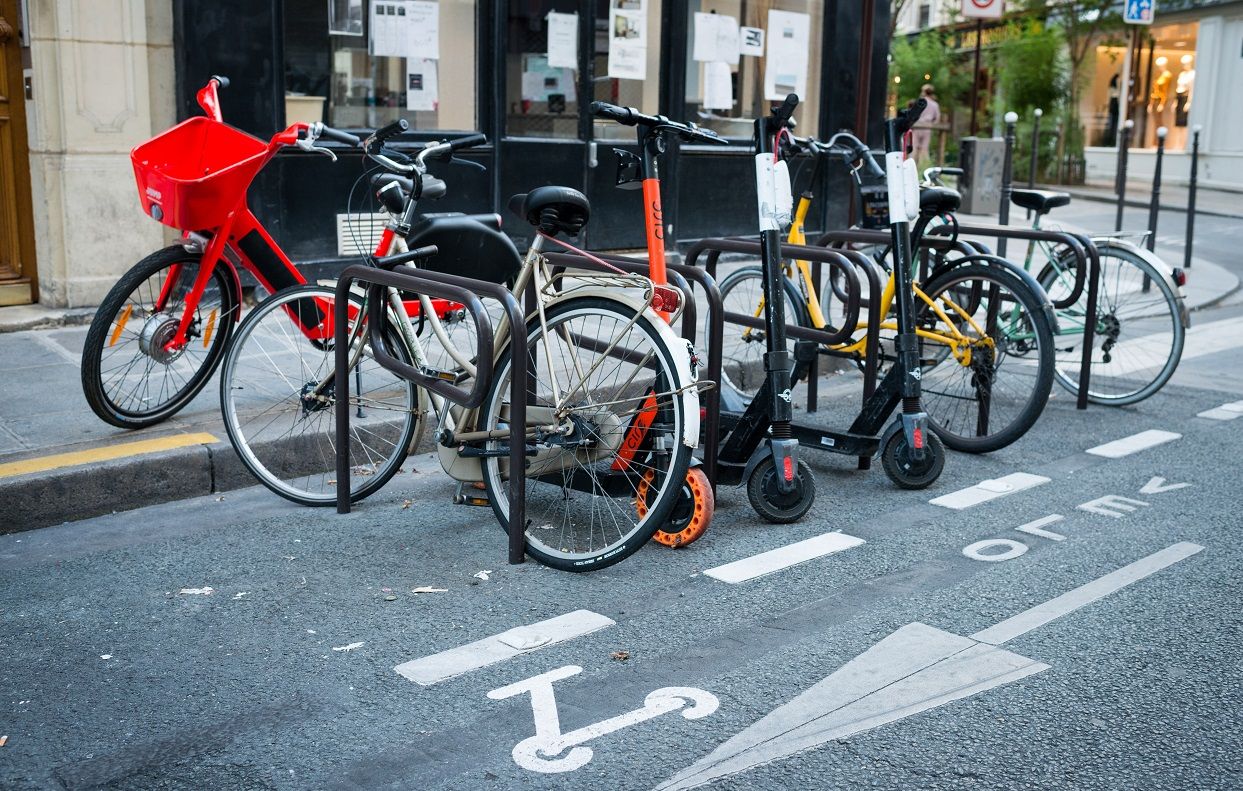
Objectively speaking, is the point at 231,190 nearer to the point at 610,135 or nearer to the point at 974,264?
the point at 974,264

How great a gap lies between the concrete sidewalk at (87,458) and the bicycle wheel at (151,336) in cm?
12

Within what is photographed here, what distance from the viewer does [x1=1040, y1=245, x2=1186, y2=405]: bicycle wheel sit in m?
6.69

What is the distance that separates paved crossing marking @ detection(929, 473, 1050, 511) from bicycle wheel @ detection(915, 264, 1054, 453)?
27 cm

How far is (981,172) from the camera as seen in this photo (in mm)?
13641

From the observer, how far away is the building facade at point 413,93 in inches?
289

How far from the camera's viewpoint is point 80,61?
722 cm

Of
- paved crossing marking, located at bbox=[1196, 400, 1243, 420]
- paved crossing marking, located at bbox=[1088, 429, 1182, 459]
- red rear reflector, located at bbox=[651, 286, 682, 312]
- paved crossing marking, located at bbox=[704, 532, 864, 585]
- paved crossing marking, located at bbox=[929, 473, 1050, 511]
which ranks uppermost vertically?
red rear reflector, located at bbox=[651, 286, 682, 312]

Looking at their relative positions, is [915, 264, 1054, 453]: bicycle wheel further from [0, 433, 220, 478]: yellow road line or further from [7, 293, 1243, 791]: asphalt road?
[0, 433, 220, 478]: yellow road line

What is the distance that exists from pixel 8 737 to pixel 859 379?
17.9 ft

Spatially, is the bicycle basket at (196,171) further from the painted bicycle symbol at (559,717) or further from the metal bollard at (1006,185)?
the metal bollard at (1006,185)

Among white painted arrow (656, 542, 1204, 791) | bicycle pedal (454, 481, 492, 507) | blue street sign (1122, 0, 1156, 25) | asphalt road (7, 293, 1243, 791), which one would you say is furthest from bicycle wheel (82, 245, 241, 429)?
blue street sign (1122, 0, 1156, 25)

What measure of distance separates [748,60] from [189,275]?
698 centimetres

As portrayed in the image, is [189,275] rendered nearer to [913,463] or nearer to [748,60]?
[913,463]

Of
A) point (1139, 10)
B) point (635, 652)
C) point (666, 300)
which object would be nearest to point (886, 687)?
point (635, 652)
